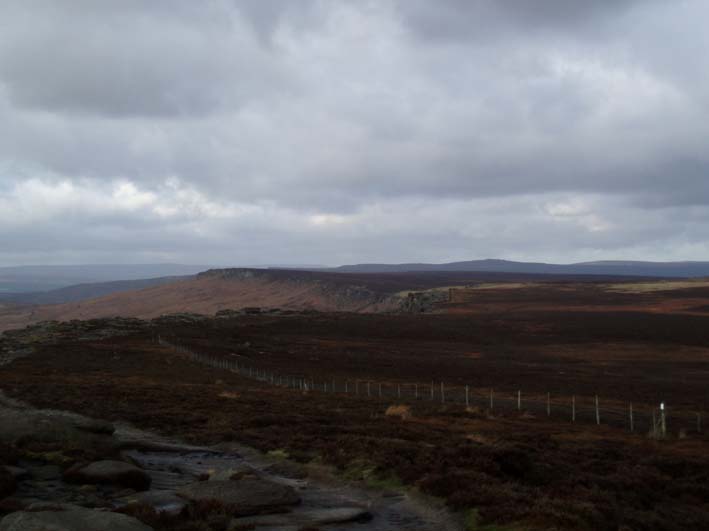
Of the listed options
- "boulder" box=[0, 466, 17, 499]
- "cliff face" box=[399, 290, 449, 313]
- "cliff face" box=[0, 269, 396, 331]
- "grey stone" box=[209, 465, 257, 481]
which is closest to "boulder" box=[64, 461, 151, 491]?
"boulder" box=[0, 466, 17, 499]

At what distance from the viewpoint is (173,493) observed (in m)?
12.1

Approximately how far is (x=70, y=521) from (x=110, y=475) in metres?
4.03

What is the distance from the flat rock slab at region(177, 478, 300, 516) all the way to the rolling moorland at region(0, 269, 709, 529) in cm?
108

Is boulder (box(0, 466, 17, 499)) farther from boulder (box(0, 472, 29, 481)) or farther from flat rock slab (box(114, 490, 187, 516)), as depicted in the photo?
flat rock slab (box(114, 490, 187, 516))

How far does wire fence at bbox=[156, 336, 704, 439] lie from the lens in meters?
31.0

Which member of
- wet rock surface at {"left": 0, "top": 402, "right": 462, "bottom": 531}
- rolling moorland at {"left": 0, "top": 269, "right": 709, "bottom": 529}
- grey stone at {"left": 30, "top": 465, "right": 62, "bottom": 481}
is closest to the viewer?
wet rock surface at {"left": 0, "top": 402, "right": 462, "bottom": 531}

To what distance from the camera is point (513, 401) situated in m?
38.1

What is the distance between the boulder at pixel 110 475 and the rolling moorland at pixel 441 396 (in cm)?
119

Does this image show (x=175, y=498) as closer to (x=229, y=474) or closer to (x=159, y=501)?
(x=159, y=501)

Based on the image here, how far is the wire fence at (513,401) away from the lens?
31.0 m

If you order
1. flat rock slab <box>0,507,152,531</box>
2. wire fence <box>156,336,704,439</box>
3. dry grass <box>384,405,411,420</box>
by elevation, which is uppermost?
flat rock slab <box>0,507,152,531</box>

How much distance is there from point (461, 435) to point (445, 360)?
1701 inches

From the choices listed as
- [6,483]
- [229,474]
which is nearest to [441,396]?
[229,474]

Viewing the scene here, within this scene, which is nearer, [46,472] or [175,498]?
[175,498]
